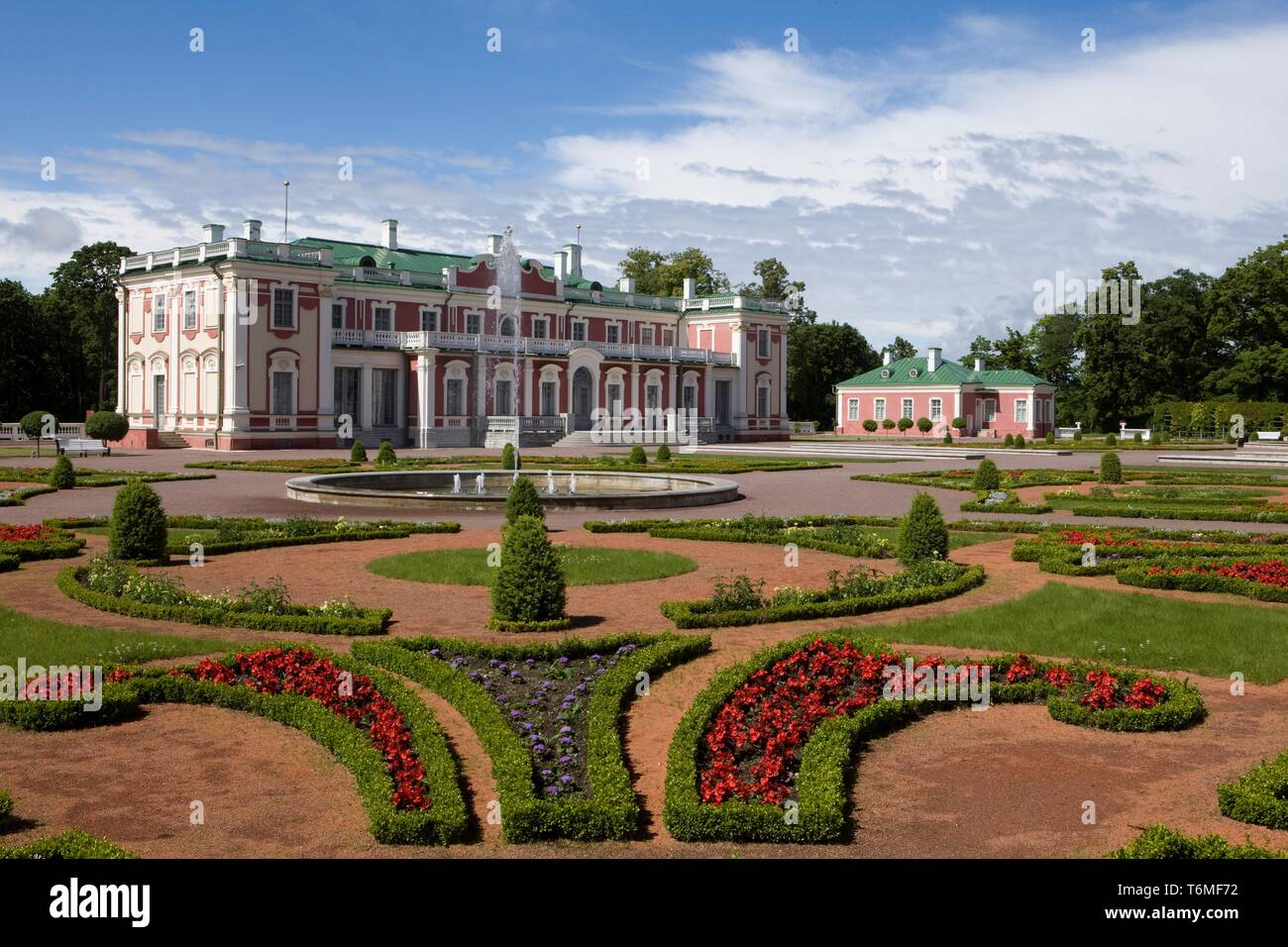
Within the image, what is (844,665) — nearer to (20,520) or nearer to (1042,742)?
(1042,742)

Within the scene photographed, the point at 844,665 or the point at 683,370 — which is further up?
the point at 683,370

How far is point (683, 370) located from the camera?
62.4 metres

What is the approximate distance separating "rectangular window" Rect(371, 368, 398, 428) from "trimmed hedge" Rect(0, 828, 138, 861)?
46764mm

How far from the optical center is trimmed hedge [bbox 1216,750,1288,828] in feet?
20.5

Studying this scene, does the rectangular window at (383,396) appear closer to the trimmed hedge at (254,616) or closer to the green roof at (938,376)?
the green roof at (938,376)

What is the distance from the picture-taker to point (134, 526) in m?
14.6

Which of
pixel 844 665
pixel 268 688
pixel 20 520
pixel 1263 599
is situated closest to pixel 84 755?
pixel 268 688

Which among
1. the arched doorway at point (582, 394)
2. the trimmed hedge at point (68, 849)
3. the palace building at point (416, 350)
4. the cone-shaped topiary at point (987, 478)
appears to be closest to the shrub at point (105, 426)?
the palace building at point (416, 350)

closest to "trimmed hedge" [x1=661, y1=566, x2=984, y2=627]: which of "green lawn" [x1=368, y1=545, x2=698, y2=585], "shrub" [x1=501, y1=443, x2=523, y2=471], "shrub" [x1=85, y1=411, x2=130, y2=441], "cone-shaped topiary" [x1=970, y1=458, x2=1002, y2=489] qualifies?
"green lawn" [x1=368, y1=545, x2=698, y2=585]

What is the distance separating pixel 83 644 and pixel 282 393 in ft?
128

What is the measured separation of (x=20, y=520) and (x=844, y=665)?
1598 cm

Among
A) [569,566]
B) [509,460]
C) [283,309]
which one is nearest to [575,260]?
[283,309]

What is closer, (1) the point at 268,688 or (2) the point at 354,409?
(1) the point at 268,688
